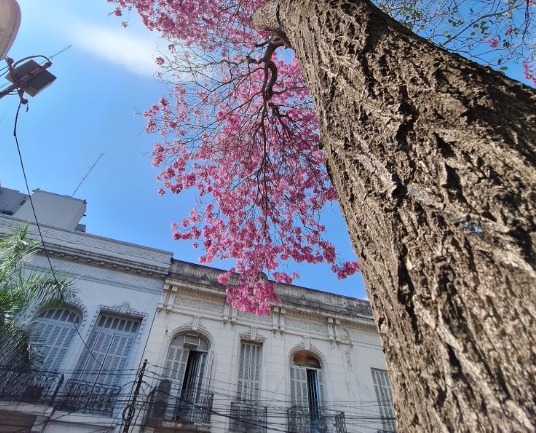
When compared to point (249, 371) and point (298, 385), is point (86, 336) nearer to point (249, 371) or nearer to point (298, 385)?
point (249, 371)

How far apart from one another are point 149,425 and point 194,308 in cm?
362

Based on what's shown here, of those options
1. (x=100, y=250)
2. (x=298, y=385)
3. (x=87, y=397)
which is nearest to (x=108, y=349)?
(x=87, y=397)

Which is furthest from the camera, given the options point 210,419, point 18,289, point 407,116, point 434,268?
point 210,419

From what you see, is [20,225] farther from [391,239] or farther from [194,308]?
[391,239]

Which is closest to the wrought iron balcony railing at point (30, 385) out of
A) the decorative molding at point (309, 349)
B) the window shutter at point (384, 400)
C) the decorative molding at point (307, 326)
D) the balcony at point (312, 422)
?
the balcony at point (312, 422)

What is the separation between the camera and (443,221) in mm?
840

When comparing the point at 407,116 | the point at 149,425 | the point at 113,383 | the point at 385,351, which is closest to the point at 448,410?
the point at 385,351

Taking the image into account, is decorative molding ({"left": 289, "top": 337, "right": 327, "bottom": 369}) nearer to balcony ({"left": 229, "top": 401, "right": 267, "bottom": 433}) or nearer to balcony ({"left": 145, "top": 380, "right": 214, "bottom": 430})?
balcony ({"left": 229, "top": 401, "right": 267, "bottom": 433})

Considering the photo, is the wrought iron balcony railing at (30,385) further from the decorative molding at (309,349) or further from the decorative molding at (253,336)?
the decorative molding at (309,349)

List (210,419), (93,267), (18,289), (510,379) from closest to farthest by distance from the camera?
(510,379)
(18,289)
(210,419)
(93,267)

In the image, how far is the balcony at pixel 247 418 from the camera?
31.9ft

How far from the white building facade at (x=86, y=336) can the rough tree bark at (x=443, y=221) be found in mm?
10179

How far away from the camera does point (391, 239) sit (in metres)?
0.95

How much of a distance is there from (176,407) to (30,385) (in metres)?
3.69
